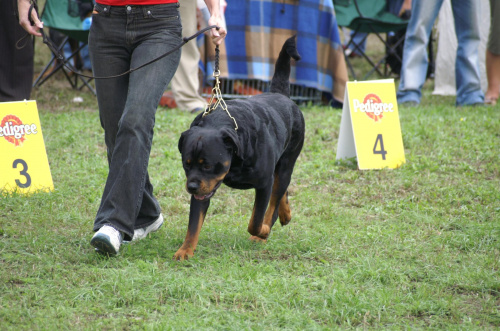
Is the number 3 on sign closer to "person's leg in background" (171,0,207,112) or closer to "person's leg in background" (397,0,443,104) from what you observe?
"person's leg in background" (171,0,207,112)

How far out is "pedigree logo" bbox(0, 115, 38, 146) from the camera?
438 cm

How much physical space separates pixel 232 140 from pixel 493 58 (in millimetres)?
5930

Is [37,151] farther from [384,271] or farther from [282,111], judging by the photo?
[384,271]

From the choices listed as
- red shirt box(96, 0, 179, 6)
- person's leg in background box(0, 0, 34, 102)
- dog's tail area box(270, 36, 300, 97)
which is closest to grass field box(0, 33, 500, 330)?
person's leg in background box(0, 0, 34, 102)

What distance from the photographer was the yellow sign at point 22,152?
4359 mm

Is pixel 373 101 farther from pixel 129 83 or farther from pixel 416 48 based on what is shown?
pixel 129 83

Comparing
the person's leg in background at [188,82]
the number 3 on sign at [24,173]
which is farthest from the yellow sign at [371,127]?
the number 3 on sign at [24,173]

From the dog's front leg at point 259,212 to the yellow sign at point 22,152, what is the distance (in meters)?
1.86

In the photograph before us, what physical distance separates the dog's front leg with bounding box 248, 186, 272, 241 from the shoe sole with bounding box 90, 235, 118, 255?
31.4 inches

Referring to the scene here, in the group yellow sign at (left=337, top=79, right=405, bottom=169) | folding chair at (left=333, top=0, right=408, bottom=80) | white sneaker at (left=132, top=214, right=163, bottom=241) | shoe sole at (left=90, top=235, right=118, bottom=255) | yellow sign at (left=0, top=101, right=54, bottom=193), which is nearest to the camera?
shoe sole at (left=90, top=235, right=118, bottom=255)

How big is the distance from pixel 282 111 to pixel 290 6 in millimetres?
3859

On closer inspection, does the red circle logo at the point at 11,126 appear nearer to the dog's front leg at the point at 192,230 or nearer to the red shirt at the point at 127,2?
the red shirt at the point at 127,2

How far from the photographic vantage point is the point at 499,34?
739 cm

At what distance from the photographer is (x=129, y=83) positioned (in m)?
3.18
